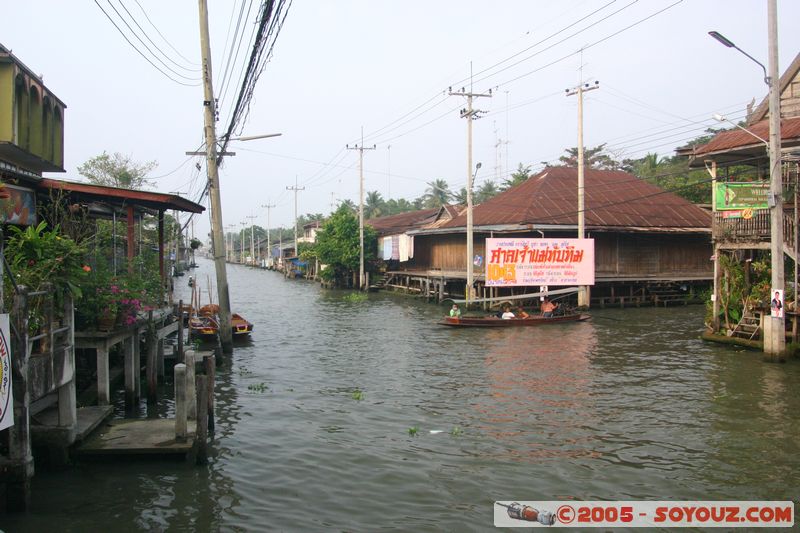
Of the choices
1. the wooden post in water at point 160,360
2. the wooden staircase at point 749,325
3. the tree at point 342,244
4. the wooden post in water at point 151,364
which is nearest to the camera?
the wooden post in water at point 151,364

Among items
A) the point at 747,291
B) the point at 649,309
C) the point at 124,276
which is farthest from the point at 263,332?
the point at 649,309

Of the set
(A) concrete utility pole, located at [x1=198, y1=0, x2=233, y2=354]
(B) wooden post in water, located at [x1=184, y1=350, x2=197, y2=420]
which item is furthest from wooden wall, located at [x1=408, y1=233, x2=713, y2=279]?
(B) wooden post in water, located at [x1=184, y1=350, x2=197, y2=420]

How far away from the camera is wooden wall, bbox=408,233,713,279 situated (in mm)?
33625

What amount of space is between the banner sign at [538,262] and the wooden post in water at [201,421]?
2121cm

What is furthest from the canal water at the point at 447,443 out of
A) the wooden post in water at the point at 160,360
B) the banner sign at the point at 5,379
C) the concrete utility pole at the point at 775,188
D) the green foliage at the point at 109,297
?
the green foliage at the point at 109,297

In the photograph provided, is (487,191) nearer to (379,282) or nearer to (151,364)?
(379,282)

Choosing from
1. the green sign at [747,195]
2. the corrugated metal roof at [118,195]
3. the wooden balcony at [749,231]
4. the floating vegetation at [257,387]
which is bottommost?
the floating vegetation at [257,387]

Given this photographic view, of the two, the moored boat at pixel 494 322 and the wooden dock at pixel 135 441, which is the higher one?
the moored boat at pixel 494 322

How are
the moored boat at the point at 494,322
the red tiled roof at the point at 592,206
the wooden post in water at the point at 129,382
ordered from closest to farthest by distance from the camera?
the wooden post in water at the point at 129,382 < the moored boat at the point at 494,322 < the red tiled roof at the point at 592,206

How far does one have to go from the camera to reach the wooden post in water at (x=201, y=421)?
940cm

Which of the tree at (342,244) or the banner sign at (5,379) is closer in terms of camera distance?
the banner sign at (5,379)

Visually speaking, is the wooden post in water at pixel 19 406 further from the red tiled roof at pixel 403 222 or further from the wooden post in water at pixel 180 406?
the red tiled roof at pixel 403 222

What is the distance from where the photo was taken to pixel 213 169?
58.2 feet

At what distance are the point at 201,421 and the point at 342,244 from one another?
1656 inches
